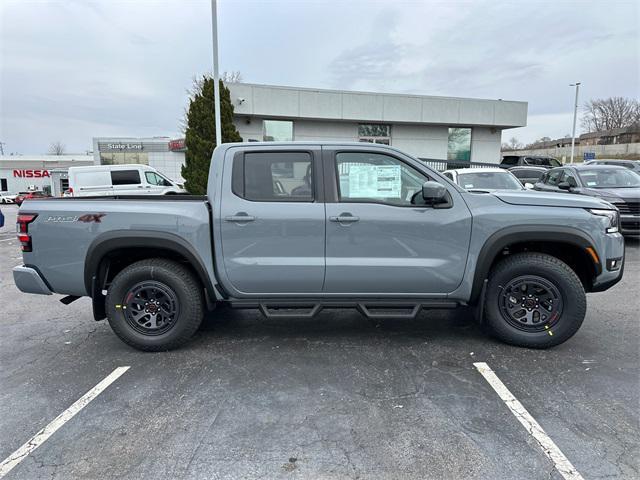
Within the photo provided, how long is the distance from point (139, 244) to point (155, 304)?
1.96 feet

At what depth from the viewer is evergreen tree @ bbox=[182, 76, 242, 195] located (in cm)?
Result: 1549

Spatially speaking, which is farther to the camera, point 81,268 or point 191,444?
point 81,268

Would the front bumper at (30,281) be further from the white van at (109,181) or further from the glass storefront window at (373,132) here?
the glass storefront window at (373,132)

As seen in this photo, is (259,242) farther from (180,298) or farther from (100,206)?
(100,206)

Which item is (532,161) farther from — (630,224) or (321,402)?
(321,402)

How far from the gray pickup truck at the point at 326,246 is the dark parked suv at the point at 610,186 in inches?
204

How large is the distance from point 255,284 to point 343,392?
1234 mm

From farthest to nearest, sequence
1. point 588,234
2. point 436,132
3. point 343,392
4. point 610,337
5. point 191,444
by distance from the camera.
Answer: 1. point 436,132
2. point 610,337
3. point 588,234
4. point 343,392
5. point 191,444

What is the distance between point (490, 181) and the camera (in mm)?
8734

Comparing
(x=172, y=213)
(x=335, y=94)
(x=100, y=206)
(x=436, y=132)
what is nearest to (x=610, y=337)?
(x=172, y=213)

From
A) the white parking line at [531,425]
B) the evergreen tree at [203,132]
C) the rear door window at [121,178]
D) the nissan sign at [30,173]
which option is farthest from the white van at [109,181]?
the nissan sign at [30,173]

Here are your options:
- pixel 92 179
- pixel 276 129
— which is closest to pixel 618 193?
pixel 276 129

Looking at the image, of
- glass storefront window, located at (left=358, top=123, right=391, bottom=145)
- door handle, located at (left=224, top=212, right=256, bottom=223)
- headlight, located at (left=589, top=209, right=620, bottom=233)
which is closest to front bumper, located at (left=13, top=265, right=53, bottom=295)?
door handle, located at (left=224, top=212, right=256, bottom=223)

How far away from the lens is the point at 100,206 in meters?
3.55
